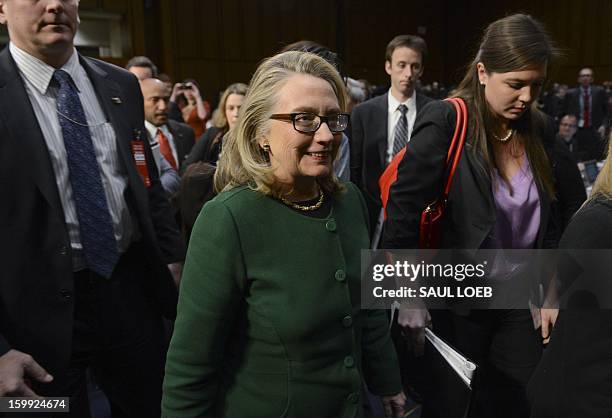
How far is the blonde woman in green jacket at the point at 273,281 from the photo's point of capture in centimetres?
109

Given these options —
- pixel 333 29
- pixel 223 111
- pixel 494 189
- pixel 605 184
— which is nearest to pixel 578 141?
pixel 333 29

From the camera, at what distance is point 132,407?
165 cm

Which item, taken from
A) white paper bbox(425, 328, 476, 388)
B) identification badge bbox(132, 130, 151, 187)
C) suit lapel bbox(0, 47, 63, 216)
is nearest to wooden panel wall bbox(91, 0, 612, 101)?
identification badge bbox(132, 130, 151, 187)

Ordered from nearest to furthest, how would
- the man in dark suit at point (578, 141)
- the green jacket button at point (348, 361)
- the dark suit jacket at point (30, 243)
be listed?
the green jacket button at point (348, 361) → the dark suit jacket at point (30, 243) → the man in dark suit at point (578, 141)

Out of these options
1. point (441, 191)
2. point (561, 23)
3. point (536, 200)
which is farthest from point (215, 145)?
point (561, 23)

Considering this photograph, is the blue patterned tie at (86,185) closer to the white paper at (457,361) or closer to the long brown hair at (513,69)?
the white paper at (457,361)

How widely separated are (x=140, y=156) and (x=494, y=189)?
1.09 m

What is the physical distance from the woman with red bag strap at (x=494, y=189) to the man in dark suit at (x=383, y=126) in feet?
4.77

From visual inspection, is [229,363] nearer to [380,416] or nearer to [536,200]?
[536,200]

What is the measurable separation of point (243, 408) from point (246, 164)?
1.67 feet

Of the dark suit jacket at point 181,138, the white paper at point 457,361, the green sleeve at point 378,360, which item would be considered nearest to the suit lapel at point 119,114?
the green sleeve at point 378,360

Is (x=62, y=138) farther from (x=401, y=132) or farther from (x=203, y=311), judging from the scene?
(x=401, y=132)

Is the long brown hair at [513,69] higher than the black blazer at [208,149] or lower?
higher

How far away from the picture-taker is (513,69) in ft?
5.38
